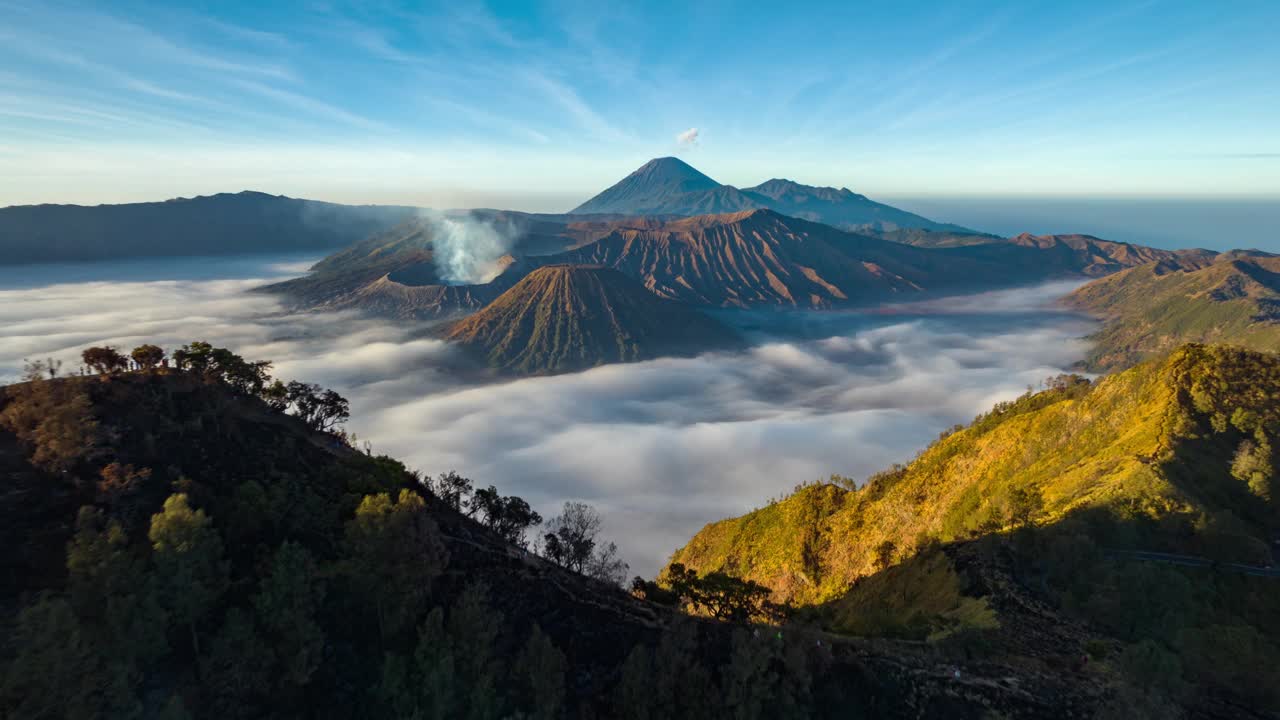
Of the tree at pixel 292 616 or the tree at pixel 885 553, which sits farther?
the tree at pixel 885 553

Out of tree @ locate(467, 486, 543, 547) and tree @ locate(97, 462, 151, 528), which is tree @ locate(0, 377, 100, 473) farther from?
tree @ locate(467, 486, 543, 547)

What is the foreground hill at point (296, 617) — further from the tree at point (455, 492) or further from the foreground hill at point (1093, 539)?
the tree at point (455, 492)

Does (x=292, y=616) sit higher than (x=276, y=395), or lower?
lower

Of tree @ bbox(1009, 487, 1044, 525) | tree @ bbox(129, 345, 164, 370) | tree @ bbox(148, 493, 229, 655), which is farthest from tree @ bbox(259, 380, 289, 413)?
tree @ bbox(1009, 487, 1044, 525)

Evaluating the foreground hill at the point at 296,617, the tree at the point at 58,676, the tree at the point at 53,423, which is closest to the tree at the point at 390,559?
the foreground hill at the point at 296,617

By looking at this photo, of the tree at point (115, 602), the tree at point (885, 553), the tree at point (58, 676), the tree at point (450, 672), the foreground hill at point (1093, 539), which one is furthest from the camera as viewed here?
the tree at point (885, 553)

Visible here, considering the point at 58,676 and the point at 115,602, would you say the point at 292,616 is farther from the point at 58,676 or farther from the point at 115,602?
the point at 58,676

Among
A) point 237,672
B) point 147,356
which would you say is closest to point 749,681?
point 237,672
